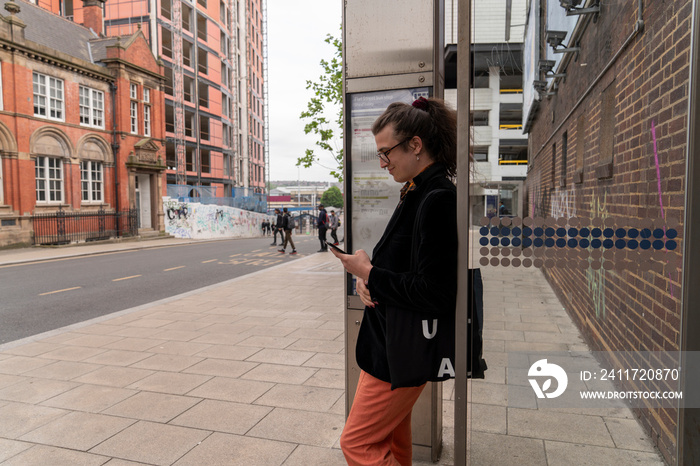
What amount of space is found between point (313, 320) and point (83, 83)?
2327 cm

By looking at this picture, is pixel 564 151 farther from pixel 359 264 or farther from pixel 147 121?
pixel 147 121

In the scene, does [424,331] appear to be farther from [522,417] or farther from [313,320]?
[313,320]

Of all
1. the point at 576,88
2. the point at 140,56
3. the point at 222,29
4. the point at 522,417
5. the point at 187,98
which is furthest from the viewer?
the point at 222,29

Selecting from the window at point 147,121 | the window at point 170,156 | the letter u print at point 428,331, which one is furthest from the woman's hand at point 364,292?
the window at point 170,156

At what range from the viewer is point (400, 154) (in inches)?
74.4

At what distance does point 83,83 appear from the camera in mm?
24484

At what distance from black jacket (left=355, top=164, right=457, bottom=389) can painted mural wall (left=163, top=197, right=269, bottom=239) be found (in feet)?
100

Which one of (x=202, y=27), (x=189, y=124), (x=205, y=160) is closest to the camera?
(x=189, y=124)

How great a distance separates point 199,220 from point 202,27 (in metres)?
19.4

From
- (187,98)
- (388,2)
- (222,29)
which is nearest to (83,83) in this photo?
(187,98)

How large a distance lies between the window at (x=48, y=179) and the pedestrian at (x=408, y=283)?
79.8 feet

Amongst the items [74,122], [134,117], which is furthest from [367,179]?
[134,117]

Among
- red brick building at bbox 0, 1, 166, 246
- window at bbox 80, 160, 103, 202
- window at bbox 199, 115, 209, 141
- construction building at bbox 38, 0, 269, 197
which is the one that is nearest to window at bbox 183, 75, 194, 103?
construction building at bbox 38, 0, 269, 197

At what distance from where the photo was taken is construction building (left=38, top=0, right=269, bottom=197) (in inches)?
1411
